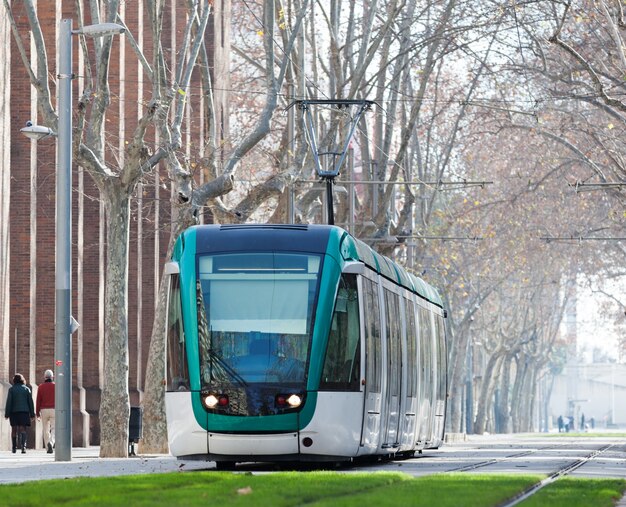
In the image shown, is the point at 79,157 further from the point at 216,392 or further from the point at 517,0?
the point at 517,0

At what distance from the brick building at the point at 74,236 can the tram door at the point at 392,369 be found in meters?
8.80

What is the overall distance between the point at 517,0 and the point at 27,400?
14.1m

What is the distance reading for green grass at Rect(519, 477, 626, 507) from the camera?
13.9m

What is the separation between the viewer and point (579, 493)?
15.3 m

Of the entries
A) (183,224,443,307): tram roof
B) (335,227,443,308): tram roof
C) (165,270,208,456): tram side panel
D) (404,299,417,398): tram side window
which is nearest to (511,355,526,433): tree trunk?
(335,227,443,308): tram roof

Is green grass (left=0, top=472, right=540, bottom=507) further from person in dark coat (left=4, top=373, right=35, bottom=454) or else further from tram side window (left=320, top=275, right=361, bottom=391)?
person in dark coat (left=4, top=373, right=35, bottom=454)

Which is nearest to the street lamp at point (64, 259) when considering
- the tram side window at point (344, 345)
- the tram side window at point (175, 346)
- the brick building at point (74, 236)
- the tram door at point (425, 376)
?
the tram side window at point (175, 346)

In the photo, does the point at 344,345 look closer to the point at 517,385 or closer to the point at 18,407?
the point at 18,407

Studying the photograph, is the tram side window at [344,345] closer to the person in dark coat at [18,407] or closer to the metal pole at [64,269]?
the metal pole at [64,269]

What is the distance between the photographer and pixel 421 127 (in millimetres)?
53375

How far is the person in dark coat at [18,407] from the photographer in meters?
30.4

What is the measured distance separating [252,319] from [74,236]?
20715mm

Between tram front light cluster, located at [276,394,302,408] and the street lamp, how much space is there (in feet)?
18.5

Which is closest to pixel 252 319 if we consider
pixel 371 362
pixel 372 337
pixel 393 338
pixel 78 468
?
pixel 371 362
